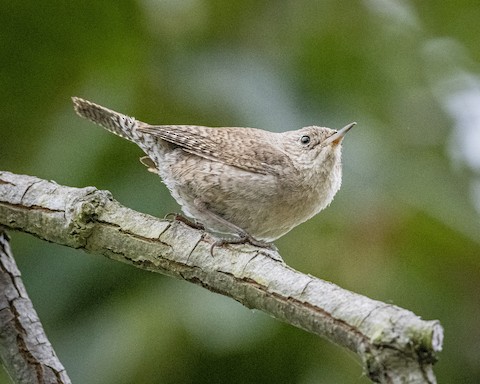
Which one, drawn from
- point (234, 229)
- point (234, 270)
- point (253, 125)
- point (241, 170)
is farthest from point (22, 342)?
point (253, 125)

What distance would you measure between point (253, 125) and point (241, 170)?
340 mm

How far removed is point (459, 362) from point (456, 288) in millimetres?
355

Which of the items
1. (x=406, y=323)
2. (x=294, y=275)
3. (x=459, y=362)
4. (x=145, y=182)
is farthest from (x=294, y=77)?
(x=406, y=323)

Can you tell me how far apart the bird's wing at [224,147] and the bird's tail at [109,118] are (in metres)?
0.08

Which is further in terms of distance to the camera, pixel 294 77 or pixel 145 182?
pixel 294 77

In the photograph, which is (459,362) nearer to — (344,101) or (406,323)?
(344,101)

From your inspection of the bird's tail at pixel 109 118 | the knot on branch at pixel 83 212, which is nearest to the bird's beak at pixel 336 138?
the bird's tail at pixel 109 118

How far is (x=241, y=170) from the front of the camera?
3939mm

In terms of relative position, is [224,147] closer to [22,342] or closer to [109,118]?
[109,118]

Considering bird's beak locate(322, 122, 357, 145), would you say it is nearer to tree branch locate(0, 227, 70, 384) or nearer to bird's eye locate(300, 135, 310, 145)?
bird's eye locate(300, 135, 310, 145)

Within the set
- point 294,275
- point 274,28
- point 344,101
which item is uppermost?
point 274,28

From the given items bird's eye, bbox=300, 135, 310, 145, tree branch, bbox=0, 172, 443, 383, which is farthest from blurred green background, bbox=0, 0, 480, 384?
tree branch, bbox=0, 172, 443, 383

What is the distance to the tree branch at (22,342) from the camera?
9.44ft

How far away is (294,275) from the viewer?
2.43m
